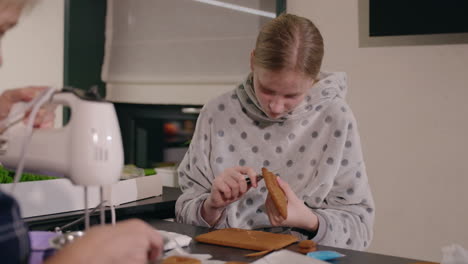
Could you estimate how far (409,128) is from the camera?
210cm

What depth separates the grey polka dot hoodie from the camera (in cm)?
149

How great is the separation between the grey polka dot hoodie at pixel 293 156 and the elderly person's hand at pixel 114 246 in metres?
0.77

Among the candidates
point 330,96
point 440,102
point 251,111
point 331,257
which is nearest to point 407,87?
point 440,102

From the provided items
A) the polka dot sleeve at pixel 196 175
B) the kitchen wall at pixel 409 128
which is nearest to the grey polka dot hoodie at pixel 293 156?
the polka dot sleeve at pixel 196 175

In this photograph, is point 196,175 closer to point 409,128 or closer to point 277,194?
point 277,194

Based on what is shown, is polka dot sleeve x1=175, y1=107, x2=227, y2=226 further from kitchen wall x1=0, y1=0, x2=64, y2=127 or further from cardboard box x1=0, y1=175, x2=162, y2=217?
kitchen wall x1=0, y1=0, x2=64, y2=127

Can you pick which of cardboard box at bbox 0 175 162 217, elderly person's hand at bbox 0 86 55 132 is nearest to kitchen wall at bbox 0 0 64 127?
cardboard box at bbox 0 175 162 217

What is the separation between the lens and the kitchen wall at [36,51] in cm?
271

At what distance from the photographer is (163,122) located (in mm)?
2875

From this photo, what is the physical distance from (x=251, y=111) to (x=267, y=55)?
0.81 ft

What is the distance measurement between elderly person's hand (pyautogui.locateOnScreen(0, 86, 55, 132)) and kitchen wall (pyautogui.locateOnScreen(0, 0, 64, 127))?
5.68ft

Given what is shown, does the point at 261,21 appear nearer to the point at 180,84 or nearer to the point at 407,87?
the point at 180,84

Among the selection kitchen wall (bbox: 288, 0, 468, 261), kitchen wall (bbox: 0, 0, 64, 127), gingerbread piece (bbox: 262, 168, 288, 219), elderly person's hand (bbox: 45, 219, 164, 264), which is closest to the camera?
elderly person's hand (bbox: 45, 219, 164, 264)

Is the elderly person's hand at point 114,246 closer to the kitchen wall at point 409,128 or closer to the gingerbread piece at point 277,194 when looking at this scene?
the gingerbread piece at point 277,194
